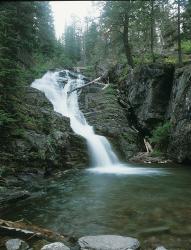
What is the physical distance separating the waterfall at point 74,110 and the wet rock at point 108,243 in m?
12.5

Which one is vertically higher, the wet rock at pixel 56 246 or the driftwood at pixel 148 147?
the driftwood at pixel 148 147

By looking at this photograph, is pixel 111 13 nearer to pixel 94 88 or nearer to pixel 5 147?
pixel 94 88

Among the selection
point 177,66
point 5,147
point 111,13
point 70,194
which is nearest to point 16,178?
point 5,147

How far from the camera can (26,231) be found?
7023mm

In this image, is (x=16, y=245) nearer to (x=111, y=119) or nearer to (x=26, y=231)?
(x=26, y=231)

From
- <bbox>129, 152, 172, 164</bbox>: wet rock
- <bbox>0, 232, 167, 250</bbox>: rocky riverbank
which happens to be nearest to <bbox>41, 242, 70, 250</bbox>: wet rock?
<bbox>0, 232, 167, 250</bbox>: rocky riverbank

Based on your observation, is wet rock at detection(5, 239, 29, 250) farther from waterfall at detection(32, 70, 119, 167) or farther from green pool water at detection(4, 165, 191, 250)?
waterfall at detection(32, 70, 119, 167)

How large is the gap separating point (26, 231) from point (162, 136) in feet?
51.5

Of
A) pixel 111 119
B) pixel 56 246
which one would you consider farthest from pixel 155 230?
pixel 111 119

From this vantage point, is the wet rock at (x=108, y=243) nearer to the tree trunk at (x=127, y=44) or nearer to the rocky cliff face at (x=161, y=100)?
the rocky cliff face at (x=161, y=100)

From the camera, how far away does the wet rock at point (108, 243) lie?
6146 mm

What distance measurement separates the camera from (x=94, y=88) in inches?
1182

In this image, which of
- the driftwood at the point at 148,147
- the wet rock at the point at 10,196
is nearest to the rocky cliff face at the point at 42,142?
the wet rock at the point at 10,196

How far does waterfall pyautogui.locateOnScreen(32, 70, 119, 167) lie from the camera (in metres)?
20.1
